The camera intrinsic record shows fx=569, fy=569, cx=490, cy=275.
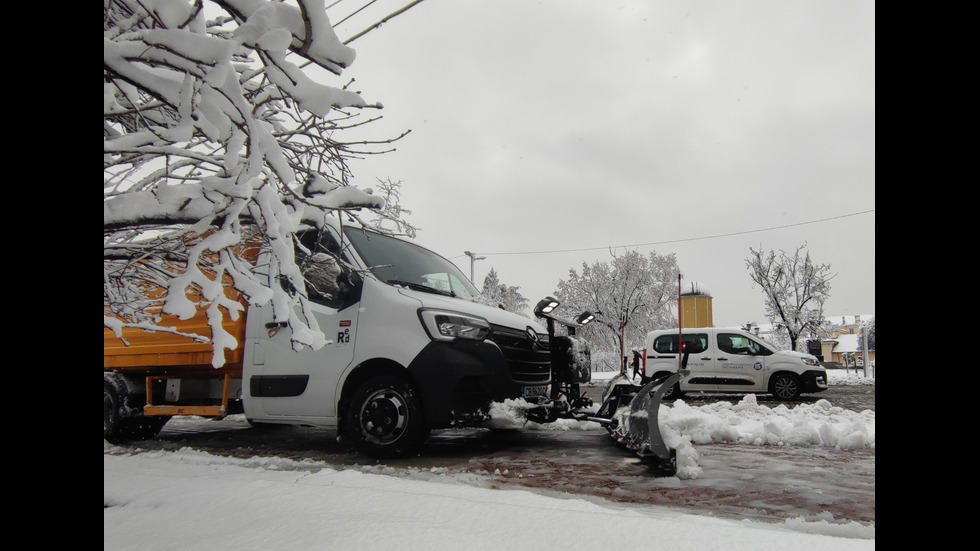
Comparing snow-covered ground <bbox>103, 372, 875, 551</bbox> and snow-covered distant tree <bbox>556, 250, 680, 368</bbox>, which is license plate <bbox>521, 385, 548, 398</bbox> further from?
snow-covered distant tree <bbox>556, 250, 680, 368</bbox>

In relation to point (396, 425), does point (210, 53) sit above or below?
above

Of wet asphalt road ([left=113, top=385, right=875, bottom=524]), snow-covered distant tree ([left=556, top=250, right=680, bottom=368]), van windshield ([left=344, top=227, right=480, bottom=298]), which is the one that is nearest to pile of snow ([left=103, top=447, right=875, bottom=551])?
Result: wet asphalt road ([left=113, top=385, right=875, bottom=524])

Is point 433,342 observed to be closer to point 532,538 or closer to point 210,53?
point 532,538

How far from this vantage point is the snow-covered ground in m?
2.17

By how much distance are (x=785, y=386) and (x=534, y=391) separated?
10.1m

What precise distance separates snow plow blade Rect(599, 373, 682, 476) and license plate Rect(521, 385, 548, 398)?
54 centimetres

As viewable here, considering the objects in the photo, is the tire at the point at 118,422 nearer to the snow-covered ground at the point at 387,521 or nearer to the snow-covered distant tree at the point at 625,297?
the snow-covered ground at the point at 387,521

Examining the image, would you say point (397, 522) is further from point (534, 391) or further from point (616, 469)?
point (534, 391)

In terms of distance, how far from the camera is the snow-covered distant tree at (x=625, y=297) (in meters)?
36.0

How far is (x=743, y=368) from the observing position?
42.9 feet
